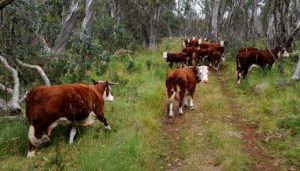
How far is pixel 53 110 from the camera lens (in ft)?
26.5

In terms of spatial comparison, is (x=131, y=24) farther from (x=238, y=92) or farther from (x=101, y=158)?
A: (x=101, y=158)

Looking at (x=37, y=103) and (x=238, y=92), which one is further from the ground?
(x=37, y=103)

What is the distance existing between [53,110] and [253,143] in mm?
4378

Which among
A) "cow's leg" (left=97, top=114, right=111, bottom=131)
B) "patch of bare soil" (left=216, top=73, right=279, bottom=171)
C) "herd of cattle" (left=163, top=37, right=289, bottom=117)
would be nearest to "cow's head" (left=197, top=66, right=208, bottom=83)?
"herd of cattle" (left=163, top=37, right=289, bottom=117)

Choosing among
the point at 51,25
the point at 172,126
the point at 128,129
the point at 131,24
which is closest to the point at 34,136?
the point at 128,129

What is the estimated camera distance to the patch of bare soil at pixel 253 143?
807 centimetres

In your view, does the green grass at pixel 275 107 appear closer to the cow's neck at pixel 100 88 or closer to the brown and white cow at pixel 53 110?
the cow's neck at pixel 100 88

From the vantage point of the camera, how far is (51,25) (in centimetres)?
1947

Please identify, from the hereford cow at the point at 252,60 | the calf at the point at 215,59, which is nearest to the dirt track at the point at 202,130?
the hereford cow at the point at 252,60

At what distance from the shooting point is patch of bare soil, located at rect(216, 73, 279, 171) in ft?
26.5

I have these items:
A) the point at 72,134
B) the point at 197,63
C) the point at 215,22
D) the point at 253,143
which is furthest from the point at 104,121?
the point at 215,22

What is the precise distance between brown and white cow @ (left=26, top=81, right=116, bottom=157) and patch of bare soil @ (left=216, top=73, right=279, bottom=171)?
138 inches

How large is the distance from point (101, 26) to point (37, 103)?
61.8 ft

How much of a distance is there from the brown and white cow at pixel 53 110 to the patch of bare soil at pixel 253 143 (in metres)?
3.51
